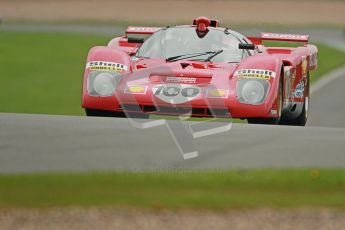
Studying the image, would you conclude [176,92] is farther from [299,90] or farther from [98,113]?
[299,90]

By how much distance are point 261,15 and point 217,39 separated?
122 ft

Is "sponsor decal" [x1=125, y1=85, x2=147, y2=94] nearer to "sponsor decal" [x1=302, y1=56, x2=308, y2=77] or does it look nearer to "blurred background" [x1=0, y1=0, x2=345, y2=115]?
"sponsor decal" [x1=302, y1=56, x2=308, y2=77]

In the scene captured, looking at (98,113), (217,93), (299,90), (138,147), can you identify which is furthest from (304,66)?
A: (138,147)

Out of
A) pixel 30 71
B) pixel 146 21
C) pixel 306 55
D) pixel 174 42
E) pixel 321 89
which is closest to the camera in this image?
pixel 174 42

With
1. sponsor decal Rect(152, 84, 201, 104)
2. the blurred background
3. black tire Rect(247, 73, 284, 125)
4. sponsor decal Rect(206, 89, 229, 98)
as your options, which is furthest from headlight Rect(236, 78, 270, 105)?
the blurred background

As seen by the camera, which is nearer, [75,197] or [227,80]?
[75,197]

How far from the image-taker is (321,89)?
2028 cm

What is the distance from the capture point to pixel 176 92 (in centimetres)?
1155

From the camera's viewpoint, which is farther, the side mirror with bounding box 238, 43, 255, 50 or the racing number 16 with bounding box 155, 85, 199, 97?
the side mirror with bounding box 238, 43, 255, 50

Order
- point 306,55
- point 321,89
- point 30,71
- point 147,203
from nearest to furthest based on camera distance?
1. point 147,203
2. point 306,55
3. point 321,89
4. point 30,71

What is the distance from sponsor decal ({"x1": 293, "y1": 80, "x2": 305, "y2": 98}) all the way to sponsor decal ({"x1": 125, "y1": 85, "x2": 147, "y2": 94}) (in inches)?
94.7

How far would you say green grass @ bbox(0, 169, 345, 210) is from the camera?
25.0ft

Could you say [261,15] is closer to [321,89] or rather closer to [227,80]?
[321,89]

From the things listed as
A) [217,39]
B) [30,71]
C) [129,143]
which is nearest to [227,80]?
[217,39]
